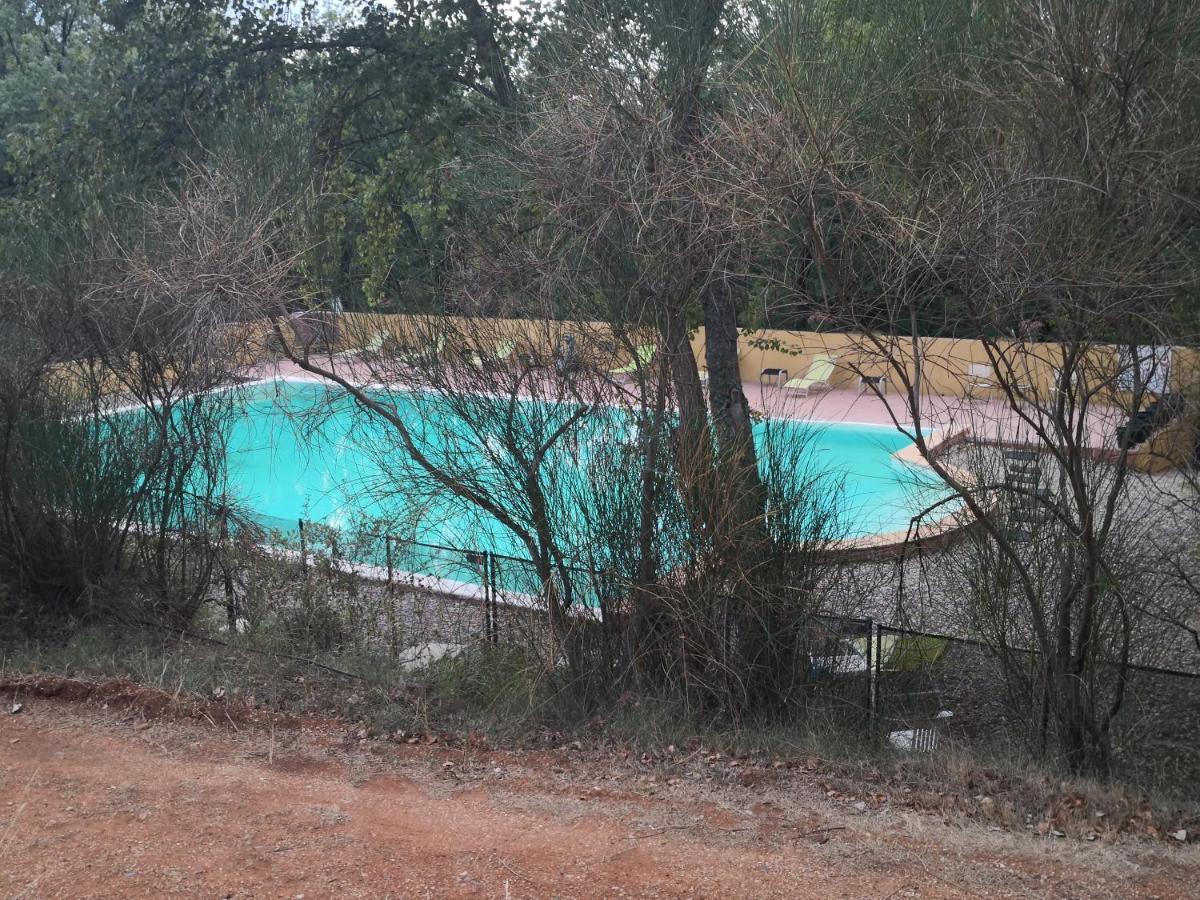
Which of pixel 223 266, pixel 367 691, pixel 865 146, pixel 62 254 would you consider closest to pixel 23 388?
pixel 62 254

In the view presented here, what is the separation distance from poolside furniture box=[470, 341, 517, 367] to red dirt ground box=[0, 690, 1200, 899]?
2.82 metres

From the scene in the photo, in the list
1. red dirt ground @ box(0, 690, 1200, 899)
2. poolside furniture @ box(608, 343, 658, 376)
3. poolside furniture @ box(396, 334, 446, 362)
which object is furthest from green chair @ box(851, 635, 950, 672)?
poolside furniture @ box(396, 334, 446, 362)

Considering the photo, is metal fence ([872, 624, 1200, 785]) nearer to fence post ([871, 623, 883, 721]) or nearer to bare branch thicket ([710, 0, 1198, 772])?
fence post ([871, 623, 883, 721])

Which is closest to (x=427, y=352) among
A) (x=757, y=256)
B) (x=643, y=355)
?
(x=643, y=355)

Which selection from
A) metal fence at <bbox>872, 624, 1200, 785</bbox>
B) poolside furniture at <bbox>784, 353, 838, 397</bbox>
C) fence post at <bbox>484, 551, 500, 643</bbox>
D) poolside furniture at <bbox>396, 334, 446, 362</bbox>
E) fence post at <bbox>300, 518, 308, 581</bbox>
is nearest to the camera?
metal fence at <bbox>872, 624, 1200, 785</bbox>

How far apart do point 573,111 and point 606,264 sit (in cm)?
103

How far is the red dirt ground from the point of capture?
4.45 meters

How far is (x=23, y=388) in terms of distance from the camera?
897 cm

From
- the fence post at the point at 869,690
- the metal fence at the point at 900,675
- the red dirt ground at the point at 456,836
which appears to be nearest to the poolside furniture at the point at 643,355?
the metal fence at the point at 900,675

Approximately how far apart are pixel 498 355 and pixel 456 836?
12.4ft

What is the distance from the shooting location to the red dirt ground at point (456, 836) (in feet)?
14.6

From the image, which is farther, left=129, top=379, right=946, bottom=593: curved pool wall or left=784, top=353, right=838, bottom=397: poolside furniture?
left=784, top=353, right=838, bottom=397: poolside furniture

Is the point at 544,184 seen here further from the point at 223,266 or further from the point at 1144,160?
the point at 1144,160

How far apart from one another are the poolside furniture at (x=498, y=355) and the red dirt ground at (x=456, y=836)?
282 cm
